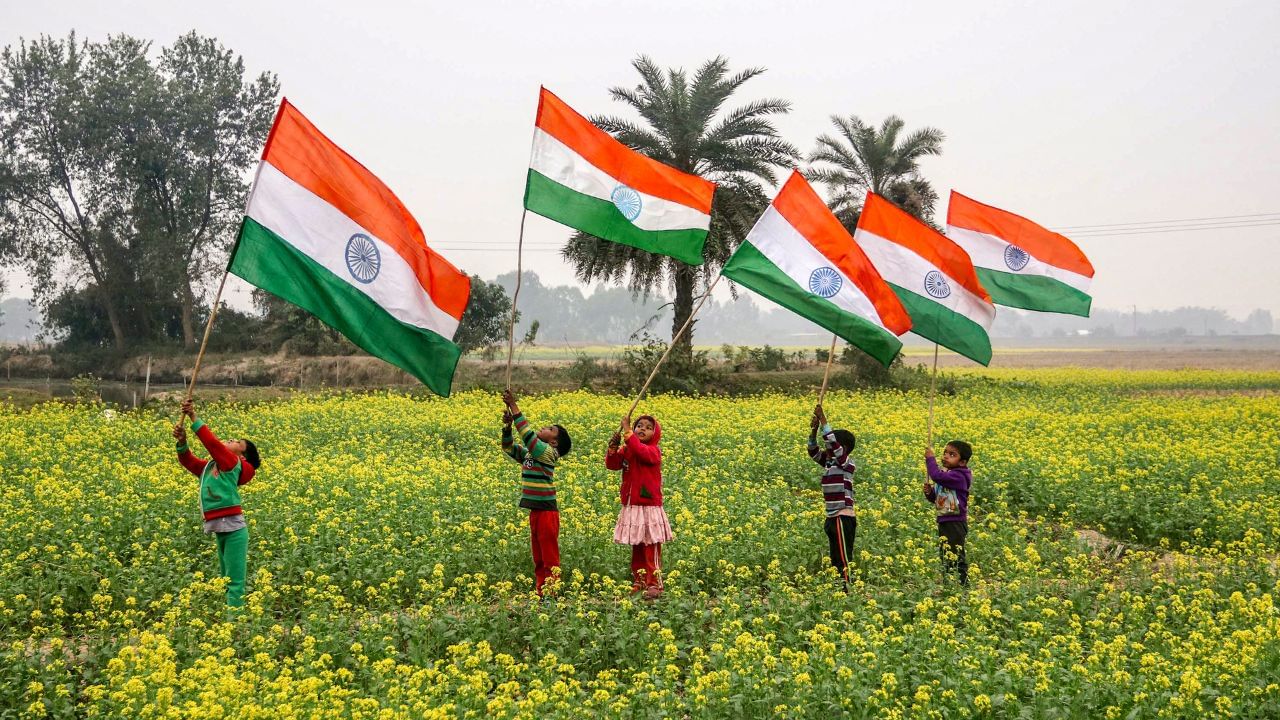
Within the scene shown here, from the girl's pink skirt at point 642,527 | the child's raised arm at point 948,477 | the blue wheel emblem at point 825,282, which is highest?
the blue wheel emblem at point 825,282

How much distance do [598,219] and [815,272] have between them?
2189mm

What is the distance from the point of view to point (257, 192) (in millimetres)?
7066

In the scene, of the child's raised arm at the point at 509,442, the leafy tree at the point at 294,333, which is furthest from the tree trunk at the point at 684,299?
the child's raised arm at the point at 509,442

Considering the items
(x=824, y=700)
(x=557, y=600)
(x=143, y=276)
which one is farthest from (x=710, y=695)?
(x=143, y=276)

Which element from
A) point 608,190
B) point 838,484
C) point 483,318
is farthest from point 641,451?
point 483,318

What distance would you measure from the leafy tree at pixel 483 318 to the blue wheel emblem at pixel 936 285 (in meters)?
32.6

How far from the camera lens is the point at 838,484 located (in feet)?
29.1

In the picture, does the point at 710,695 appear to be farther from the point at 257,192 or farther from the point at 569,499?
the point at 569,499

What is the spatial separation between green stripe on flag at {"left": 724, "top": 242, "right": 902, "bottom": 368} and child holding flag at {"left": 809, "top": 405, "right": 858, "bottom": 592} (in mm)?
825

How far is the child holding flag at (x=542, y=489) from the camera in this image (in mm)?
8273

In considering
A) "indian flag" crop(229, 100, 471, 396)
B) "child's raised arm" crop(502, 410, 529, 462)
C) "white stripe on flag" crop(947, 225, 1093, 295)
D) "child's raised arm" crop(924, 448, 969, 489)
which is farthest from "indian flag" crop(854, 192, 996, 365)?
"indian flag" crop(229, 100, 471, 396)

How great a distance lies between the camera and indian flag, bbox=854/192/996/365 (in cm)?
978

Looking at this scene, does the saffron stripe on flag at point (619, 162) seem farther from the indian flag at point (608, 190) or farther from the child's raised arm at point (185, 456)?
the child's raised arm at point (185, 456)

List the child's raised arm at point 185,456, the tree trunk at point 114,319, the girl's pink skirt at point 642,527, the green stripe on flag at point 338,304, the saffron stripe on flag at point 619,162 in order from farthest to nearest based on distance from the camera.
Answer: the tree trunk at point 114,319, the girl's pink skirt at point 642,527, the saffron stripe on flag at point 619,162, the child's raised arm at point 185,456, the green stripe on flag at point 338,304
